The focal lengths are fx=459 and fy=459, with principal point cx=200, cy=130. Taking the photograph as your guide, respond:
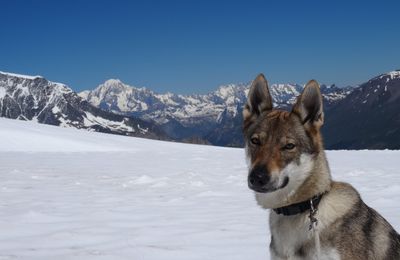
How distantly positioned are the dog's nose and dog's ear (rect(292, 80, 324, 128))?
871 mm

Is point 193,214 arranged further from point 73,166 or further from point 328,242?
Answer: point 73,166

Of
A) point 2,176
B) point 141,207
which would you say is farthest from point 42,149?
point 141,207

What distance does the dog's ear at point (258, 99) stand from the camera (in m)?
5.80

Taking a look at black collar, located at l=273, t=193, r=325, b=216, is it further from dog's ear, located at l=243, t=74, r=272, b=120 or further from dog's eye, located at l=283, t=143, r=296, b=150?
dog's ear, located at l=243, t=74, r=272, b=120

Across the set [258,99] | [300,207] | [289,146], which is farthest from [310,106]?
[300,207]

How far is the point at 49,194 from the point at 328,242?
11.8 m

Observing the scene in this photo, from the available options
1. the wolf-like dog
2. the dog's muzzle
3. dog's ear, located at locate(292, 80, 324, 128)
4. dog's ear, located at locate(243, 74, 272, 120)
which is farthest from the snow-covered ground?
dog's ear, located at locate(292, 80, 324, 128)

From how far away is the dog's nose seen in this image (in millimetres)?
5000

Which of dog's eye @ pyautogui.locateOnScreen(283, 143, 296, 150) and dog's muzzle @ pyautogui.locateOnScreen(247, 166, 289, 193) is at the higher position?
dog's eye @ pyautogui.locateOnScreen(283, 143, 296, 150)

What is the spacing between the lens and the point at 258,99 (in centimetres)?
601

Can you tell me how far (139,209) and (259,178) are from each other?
825 cm

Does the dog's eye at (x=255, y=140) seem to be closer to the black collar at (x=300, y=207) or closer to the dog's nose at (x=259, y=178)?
the dog's nose at (x=259, y=178)

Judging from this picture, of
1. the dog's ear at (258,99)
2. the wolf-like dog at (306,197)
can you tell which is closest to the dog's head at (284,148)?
the wolf-like dog at (306,197)

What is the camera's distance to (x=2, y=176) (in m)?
18.9
